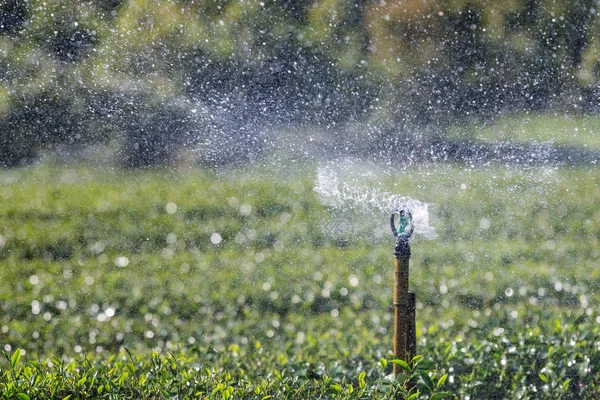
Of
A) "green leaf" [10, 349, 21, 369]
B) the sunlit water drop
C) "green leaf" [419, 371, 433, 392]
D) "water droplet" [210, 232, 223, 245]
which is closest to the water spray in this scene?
"green leaf" [419, 371, 433, 392]

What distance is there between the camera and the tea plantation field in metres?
2.78

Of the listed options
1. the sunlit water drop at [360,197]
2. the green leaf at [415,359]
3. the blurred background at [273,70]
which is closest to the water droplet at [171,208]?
the sunlit water drop at [360,197]

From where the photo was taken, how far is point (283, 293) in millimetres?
5316

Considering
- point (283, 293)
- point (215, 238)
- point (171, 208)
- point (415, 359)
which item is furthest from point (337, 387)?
point (171, 208)

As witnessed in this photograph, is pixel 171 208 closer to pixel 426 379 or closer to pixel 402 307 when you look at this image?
pixel 402 307

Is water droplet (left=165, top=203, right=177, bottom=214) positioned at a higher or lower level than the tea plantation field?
lower

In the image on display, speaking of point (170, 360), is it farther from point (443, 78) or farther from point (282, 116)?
point (443, 78)

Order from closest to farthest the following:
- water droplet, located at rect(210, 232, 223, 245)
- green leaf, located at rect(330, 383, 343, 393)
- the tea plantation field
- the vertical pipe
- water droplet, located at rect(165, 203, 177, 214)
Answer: green leaf, located at rect(330, 383, 343, 393) < the vertical pipe < the tea plantation field < water droplet, located at rect(210, 232, 223, 245) < water droplet, located at rect(165, 203, 177, 214)

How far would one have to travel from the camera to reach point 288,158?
39.2 ft

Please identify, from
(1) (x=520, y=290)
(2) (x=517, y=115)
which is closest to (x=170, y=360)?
(1) (x=520, y=290)

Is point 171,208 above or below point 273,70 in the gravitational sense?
below

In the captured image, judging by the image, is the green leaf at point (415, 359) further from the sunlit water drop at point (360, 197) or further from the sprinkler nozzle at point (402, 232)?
the sunlit water drop at point (360, 197)

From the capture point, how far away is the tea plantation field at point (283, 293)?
9.12ft

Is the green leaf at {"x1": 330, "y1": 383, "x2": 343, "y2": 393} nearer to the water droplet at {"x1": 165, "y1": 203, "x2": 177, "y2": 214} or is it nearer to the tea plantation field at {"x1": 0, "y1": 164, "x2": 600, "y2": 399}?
the tea plantation field at {"x1": 0, "y1": 164, "x2": 600, "y2": 399}
